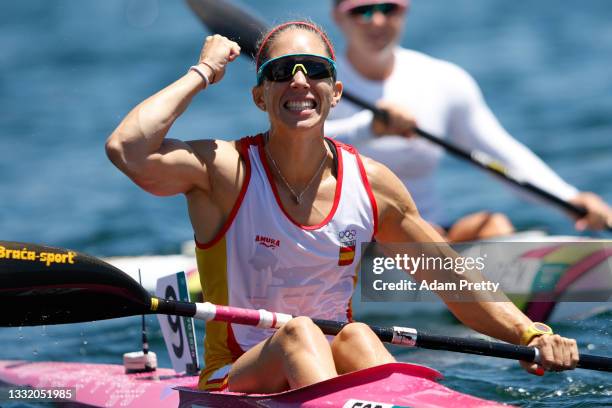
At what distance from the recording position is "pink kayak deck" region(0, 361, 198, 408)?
14.6ft

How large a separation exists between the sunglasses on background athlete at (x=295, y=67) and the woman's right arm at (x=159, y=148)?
8.3 inches

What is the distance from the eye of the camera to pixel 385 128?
22.5ft

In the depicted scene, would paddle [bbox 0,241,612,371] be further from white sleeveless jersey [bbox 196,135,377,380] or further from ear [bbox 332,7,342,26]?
ear [bbox 332,7,342,26]

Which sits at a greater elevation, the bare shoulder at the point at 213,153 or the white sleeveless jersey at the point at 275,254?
the bare shoulder at the point at 213,153

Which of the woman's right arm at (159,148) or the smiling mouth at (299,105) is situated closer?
the woman's right arm at (159,148)

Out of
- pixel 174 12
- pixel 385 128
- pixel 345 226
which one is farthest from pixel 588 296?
pixel 174 12

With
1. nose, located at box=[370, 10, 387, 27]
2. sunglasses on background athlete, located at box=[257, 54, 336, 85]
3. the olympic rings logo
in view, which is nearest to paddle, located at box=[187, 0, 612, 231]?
nose, located at box=[370, 10, 387, 27]

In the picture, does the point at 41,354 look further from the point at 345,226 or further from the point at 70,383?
the point at 345,226

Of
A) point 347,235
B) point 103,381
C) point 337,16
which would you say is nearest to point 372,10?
point 337,16

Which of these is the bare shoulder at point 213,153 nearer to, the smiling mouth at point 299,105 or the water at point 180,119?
the smiling mouth at point 299,105

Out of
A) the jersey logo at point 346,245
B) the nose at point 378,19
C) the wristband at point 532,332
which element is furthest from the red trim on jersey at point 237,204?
the nose at point 378,19

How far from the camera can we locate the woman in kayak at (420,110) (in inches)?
278

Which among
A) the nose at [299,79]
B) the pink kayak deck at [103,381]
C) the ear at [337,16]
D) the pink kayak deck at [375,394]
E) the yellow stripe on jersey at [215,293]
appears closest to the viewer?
the pink kayak deck at [375,394]

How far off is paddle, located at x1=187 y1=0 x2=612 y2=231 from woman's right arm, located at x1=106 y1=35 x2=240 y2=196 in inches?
37.2
